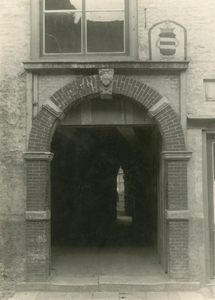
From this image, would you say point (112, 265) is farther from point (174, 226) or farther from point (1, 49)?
point (1, 49)

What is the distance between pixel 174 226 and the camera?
7297 millimetres

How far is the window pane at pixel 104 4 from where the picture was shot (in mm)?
7812

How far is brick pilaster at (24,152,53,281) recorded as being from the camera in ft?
23.9

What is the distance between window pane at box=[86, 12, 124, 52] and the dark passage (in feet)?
8.89

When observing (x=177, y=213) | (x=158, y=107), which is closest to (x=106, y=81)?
(x=158, y=107)

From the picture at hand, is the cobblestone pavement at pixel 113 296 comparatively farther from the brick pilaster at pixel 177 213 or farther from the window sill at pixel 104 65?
the window sill at pixel 104 65

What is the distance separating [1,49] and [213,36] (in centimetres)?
433

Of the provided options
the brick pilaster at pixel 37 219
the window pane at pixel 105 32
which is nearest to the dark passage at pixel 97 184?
the window pane at pixel 105 32

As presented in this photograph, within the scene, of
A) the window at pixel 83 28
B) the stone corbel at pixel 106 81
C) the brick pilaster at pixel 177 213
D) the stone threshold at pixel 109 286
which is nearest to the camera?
the stone threshold at pixel 109 286

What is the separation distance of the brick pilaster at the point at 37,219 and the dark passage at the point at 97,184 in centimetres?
318

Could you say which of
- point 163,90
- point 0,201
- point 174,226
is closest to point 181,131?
point 163,90

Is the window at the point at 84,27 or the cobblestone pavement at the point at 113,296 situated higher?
the window at the point at 84,27

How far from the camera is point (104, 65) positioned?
743 cm

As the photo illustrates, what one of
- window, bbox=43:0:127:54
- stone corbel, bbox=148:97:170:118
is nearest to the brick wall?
window, bbox=43:0:127:54
